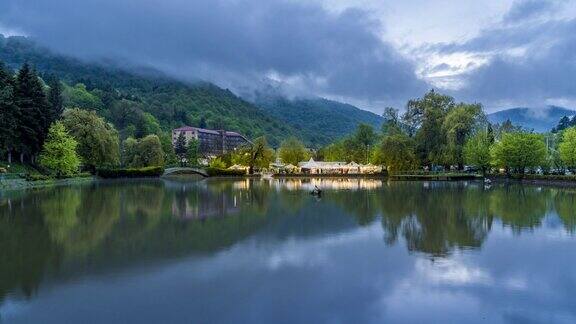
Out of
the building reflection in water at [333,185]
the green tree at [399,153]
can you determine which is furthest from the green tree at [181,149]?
the building reflection in water at [333,185]

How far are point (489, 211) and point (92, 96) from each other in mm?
120270

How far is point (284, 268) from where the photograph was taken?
44.7 ft

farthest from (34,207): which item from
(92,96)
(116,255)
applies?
(92,96)

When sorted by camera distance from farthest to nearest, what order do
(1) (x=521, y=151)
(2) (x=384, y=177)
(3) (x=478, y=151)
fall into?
1. (2) (x=384, y=177)
2. (3) (x=478, y=151)
3. (1) (x=521, y=151)

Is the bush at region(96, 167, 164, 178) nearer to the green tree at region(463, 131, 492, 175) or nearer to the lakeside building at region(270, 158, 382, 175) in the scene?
the lakeside building at region(270, 158, 382, 175)

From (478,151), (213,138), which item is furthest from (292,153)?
(213,138)

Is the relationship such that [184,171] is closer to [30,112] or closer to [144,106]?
[30,112]

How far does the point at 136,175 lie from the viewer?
77.1m

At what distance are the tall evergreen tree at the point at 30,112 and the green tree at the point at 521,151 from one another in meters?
53.6

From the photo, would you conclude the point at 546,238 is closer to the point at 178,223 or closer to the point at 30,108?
the point at 178,223

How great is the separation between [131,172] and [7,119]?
28700 mm

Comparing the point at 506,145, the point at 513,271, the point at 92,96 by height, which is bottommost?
the point at 513,271

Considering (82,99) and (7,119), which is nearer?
(7,119)

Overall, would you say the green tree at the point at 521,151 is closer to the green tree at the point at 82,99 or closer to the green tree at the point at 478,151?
the green tree at the point at 478,151
